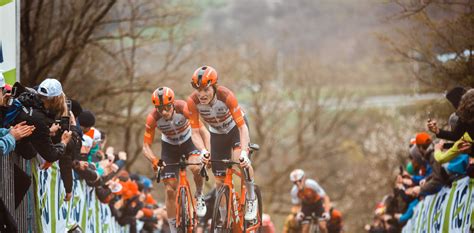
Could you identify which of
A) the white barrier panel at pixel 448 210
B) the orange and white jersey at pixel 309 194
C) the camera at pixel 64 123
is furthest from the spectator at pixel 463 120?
the orange and white jersey at pixel 309 194

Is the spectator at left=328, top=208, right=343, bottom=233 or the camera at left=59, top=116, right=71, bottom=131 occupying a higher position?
the camera at left=59, top=116, right=71, bottom=131

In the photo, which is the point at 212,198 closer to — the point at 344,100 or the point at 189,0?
the point at 189,0

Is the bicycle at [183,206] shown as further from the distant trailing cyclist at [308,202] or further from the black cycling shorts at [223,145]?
the distant trailing cyclist at [308,202]

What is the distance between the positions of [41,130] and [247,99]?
1536 inches

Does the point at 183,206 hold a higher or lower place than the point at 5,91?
lower

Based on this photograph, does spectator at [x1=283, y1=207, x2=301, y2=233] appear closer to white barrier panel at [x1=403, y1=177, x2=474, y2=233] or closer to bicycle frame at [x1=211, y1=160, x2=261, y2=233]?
white barrier panel at [x1=403, y1=177, x2=474, y2=233]

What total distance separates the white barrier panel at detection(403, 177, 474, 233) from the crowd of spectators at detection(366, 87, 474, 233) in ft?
0.48

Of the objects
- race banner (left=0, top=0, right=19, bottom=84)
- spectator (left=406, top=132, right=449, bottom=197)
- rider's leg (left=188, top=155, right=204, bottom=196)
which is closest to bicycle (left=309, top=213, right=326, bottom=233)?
spectator (left=406, top=132, right=449, bottom=197)

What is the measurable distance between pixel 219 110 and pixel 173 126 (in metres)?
1.01

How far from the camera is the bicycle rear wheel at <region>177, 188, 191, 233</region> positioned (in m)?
15.5

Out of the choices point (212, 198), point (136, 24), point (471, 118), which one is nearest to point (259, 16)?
point (136, 24)

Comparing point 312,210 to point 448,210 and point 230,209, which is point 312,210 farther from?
point 230,209

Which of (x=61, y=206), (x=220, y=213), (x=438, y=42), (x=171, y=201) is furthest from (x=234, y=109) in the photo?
(x=438, y=42)

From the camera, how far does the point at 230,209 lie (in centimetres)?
1512
